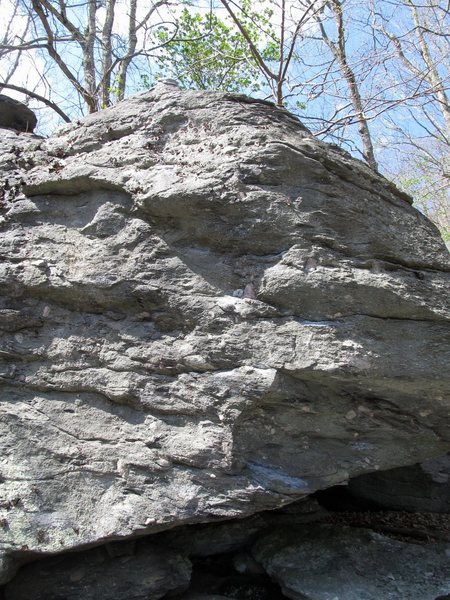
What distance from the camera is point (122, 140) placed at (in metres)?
3.94

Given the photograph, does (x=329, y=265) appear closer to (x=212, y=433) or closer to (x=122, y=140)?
(x=212, y=433)

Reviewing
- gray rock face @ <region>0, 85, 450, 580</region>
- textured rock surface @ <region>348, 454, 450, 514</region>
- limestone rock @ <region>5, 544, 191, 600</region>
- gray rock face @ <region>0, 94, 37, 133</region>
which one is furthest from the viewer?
gray rock face @ <region>0, 94, 37, 133</region>

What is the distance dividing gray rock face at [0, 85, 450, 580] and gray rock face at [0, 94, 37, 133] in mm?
1714

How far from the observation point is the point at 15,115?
5086 millimetres

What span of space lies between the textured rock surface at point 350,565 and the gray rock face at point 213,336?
0.78 metres

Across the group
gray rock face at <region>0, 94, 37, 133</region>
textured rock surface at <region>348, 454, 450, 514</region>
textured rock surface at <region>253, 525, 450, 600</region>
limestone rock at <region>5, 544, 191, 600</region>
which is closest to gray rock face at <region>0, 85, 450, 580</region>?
limestone rock at <region>5, 544, 191, 600</region>

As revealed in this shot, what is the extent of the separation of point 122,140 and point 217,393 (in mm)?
2043

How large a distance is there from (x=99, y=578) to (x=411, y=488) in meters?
2.71

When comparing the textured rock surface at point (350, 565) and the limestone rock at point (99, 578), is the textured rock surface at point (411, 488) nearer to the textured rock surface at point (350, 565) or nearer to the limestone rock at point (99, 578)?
the textured rock surface at point (350, 565)

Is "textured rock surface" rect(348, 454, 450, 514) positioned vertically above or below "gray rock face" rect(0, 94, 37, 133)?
below

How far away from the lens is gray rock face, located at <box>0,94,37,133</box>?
4980 millimetres

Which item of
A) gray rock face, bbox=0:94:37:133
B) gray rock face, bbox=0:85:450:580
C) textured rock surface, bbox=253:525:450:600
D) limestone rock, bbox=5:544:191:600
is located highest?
gray rock face, bbox=0:94:37:133

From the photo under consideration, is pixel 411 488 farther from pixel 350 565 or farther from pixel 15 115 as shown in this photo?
pixel 15 115

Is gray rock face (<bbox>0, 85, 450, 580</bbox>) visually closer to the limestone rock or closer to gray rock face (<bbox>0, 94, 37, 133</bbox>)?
the limestone rock
